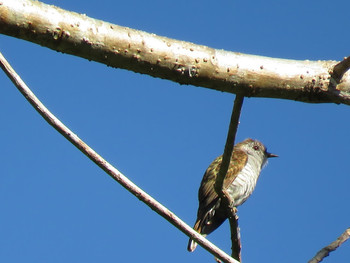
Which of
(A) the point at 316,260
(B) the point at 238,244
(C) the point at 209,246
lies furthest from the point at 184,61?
(B) the point at 238,244

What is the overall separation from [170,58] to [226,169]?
3.95 feet

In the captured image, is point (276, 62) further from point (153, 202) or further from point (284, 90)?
point (153, 202)

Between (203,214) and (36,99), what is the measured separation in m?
6.93

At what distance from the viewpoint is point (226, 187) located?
30.8 feet

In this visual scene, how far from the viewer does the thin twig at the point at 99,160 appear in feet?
7.43

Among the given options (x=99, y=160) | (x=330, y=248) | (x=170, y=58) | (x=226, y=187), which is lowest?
(x=226, y=187)

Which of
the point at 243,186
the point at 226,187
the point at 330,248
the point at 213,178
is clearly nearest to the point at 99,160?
the point at 330,248

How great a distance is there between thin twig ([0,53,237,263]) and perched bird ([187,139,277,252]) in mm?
6020

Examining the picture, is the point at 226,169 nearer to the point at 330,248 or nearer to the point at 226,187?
the point at 330,248

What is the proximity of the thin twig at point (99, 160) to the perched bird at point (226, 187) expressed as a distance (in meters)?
6.02

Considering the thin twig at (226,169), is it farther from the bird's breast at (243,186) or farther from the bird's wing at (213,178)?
the bird's breast at (243,186)

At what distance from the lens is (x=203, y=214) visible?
9000mm

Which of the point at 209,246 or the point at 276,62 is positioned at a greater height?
the point at 276,62

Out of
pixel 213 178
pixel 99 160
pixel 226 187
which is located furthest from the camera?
pixel 226 187
